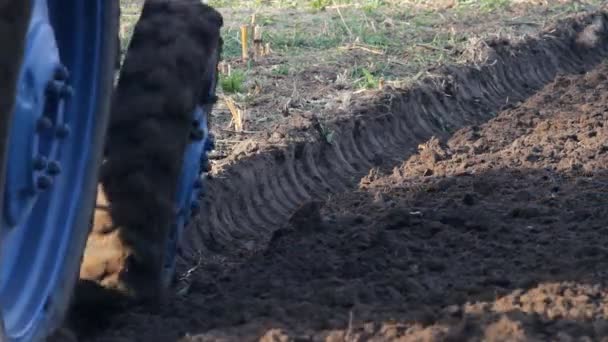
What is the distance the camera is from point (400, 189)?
20.5ft

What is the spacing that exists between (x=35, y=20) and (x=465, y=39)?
8379mm

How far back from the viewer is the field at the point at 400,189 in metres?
3.66

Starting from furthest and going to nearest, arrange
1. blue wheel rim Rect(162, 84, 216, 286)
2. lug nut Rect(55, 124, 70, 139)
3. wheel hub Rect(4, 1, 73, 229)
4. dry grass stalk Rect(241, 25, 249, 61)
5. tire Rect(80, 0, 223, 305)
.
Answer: dry grass stalk Rect(241, 25, 249, 61) → blue wheel rim Rect(162, 84, 216, 286) → tire Rect(80, 0, 223, 305) → lug nut Rect(55, 124, 70, 139) → wheel hub Rect(4, 1, 73, 229)

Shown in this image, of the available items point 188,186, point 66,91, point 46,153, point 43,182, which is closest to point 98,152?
point 46,153

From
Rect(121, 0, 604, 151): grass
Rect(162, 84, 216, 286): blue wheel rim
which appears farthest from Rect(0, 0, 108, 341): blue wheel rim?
Rect(121, 0, 604, 151): grass

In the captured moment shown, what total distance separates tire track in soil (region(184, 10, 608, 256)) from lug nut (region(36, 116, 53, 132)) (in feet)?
6.74

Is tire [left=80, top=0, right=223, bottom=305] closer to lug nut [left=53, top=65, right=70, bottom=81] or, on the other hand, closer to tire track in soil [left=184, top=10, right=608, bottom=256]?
lug nut [left=53, top=65, right=70, bottom=81]

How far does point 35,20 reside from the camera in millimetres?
3420

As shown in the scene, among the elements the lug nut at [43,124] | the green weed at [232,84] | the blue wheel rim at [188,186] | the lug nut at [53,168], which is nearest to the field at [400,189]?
the green weed at [232,84]

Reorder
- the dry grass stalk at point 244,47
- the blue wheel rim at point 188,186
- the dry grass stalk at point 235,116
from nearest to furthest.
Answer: the blue wheel rim at point 188,186 → the dry grass stalk at point 235,116 → the dry grass stalk at point 244,47

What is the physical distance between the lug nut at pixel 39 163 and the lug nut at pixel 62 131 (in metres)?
0.17

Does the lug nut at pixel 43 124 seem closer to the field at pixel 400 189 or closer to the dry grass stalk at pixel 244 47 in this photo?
the field at pixel 400 189

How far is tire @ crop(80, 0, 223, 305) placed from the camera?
3.93 metres

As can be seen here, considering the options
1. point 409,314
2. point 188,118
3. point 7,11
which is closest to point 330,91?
point 188,118
